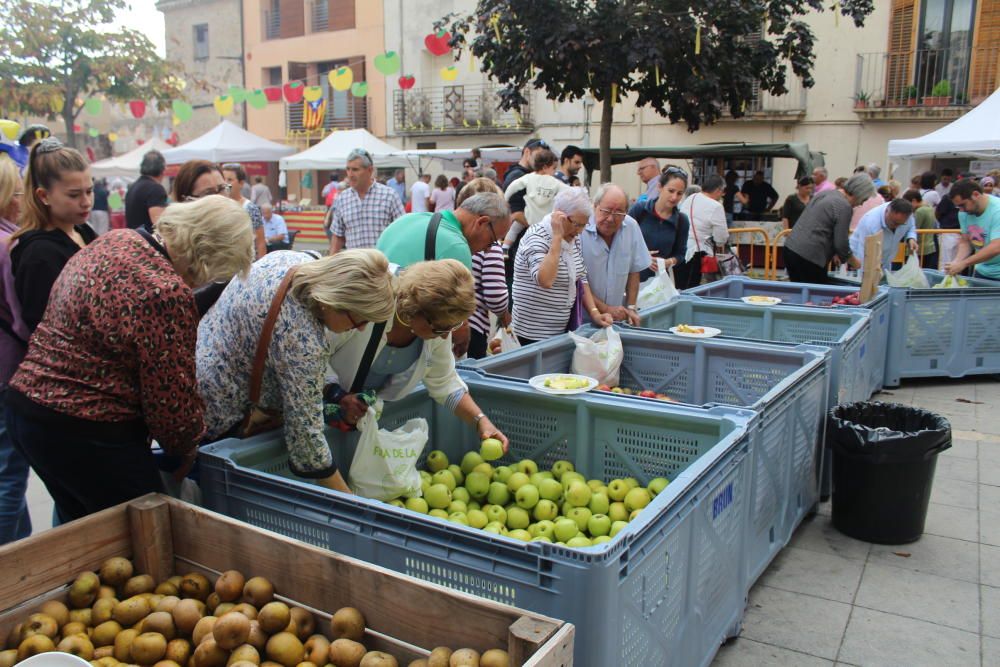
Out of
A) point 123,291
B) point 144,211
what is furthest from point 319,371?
point 144,211

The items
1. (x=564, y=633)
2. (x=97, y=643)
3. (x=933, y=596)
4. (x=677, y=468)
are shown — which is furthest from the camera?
(x=933, y=596)

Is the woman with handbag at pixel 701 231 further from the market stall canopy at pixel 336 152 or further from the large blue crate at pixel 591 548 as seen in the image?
the market stall canopy at pixel 336 152

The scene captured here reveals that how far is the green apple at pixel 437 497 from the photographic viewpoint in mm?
3105

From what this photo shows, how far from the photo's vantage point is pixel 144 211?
5.59 m

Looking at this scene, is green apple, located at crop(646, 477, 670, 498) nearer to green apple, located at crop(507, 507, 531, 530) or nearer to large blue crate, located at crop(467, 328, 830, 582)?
large blue crate, located at crop(467, 328, 830, 582)

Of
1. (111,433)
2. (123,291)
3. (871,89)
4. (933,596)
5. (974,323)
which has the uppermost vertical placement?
(871,89)

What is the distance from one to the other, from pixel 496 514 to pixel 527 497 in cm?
15

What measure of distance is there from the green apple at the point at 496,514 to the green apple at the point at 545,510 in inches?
5.1

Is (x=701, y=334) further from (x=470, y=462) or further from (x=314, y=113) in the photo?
(x=314, y=113)

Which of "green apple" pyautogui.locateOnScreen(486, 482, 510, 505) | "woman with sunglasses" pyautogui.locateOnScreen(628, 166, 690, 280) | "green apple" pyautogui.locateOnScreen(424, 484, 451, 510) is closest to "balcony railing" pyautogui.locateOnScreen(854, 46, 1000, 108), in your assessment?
"woman with sunglasses" pyautogui.locateOnScreen(628, 166, 690, 280)

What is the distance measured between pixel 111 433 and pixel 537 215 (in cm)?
453

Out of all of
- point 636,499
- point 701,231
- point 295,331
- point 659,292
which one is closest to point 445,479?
point 636,499

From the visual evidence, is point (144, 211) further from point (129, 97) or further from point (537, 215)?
point (129, 97)

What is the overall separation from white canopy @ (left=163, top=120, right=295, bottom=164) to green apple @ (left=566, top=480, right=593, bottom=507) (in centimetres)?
1546
